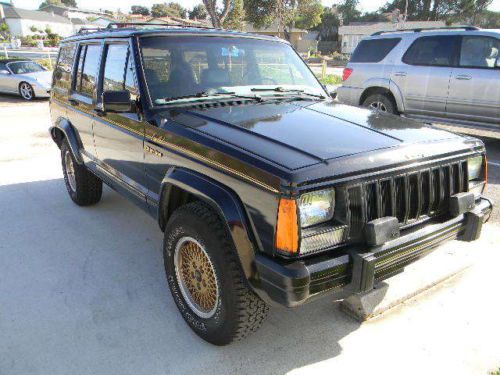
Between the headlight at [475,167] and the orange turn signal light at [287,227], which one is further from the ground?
the headlight at [475,167]

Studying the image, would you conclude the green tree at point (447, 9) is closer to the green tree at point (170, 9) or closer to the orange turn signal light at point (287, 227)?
the green tree at point (170, 9)

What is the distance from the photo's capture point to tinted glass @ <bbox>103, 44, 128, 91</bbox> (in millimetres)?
3410

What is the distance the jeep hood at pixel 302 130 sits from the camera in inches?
90.7

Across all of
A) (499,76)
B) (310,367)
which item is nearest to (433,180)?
(310,367)

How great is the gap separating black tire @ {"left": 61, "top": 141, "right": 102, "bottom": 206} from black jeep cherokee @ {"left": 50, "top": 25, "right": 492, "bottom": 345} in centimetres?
98

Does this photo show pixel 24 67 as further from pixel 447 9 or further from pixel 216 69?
pixel 447 9

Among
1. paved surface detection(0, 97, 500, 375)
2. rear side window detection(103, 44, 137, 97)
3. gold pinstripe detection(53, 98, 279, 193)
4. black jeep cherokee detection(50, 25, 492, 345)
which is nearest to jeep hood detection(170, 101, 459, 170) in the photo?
black jeep cherokee detection(50, 25, 492, 345)

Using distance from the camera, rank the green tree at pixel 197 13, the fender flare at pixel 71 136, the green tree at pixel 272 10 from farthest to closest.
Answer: the green tree at pixel 197 13 → the green tree at pixel 272 10 → the fender flare at pixel 71 136

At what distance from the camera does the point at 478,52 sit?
7.32m

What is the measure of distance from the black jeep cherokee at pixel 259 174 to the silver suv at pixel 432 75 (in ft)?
15.6

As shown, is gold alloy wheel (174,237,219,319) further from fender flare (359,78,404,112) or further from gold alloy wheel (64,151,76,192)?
fender flare (359,78,404,112)

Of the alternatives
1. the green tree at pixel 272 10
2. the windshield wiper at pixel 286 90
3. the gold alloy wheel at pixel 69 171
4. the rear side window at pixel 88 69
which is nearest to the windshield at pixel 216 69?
the windshield wiper at pixel 286 90

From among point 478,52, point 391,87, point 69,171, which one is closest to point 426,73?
point 391,87

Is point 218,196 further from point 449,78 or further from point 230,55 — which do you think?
point 449,78
